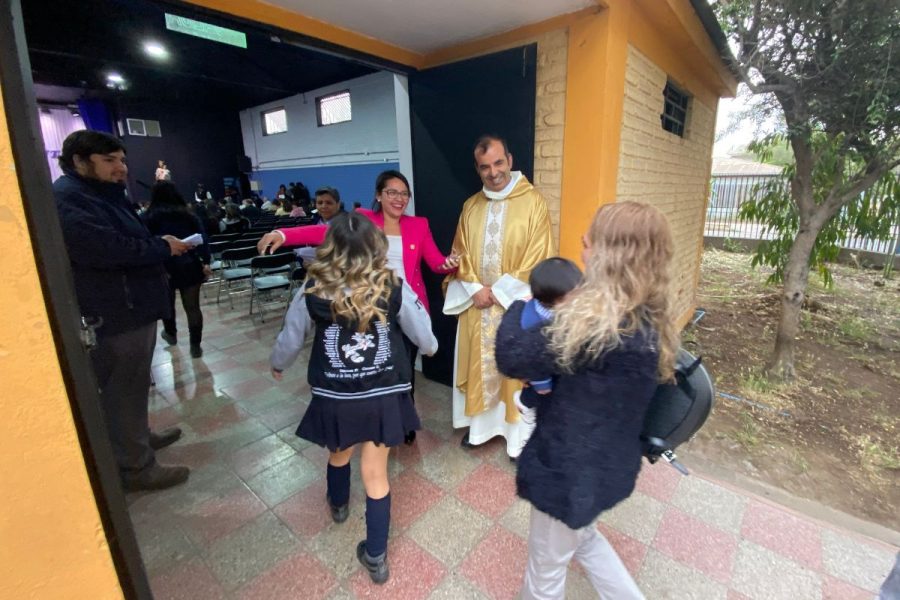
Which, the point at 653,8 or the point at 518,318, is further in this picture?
the point at 653,8

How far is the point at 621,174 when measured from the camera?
→ 2.81 meters

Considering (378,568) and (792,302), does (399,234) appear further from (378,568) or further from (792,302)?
(792,302)

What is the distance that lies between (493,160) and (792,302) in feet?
13.4

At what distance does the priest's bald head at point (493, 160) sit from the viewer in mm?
2320

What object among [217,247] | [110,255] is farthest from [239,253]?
[110,255]

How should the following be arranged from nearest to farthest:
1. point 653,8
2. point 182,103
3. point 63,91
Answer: point 653,8, point 63,91, point 182,103

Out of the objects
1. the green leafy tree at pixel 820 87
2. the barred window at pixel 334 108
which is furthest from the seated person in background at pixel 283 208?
the green leafy tree at pixel 820 87

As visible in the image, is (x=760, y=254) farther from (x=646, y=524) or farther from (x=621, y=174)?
(x=646, y=524)

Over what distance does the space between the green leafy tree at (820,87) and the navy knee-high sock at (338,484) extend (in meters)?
4.55

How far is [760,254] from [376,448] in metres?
6.74

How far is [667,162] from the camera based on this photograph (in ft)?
12.8

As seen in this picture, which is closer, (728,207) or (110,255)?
(110,255)

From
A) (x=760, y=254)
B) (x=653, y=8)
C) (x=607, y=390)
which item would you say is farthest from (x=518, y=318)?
(x=760, y=254)

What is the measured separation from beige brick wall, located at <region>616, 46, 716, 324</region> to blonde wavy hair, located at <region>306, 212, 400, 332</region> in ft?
3.48
